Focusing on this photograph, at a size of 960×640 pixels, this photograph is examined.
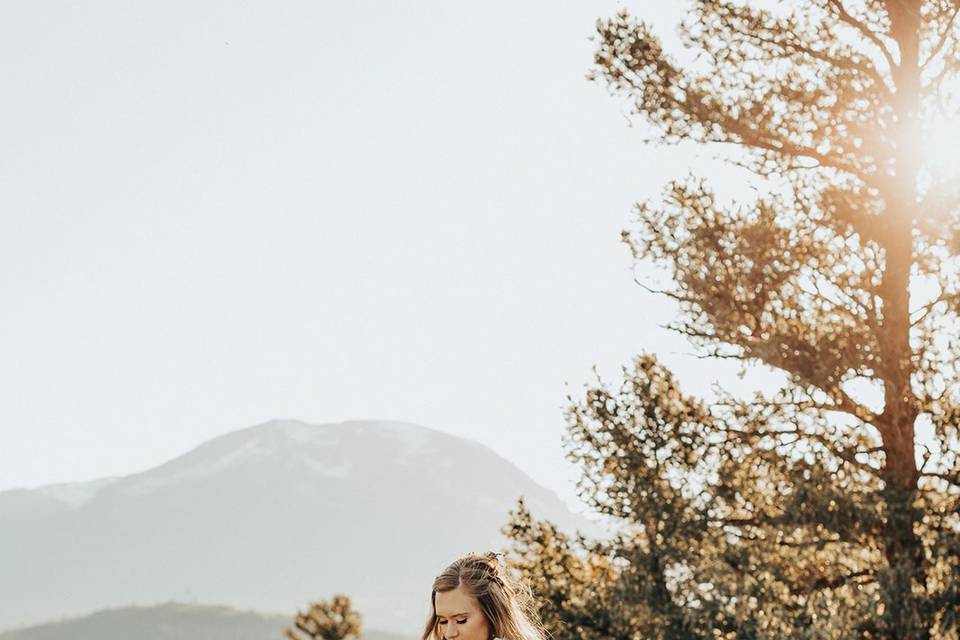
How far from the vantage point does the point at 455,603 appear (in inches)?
153

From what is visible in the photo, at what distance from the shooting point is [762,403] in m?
14.4

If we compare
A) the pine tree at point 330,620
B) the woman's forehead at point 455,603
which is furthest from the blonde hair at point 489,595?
the pine tree at point 330,620

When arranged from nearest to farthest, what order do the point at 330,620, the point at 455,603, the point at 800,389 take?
the point at 455,603, the point at 800,389, the point at 330,620

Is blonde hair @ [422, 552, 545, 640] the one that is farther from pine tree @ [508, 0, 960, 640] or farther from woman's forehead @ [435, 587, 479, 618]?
pine tree @ [508, 0, 960, 640]

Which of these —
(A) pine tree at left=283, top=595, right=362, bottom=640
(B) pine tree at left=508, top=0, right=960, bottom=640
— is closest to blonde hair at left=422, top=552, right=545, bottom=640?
(B) pine tree at left=508, top=0, right=960, bottom=640

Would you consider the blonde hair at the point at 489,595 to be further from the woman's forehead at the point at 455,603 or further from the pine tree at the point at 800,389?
the pine tree at the point at 800,389

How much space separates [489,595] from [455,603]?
0.12 meters

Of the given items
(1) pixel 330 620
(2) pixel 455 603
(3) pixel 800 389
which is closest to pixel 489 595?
(2) pixel 455 603

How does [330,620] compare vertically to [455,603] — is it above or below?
above

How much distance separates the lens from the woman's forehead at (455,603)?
3877 millimetres

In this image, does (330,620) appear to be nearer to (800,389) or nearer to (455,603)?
(800,389)

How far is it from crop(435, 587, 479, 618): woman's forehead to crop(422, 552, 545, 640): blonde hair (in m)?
0.01

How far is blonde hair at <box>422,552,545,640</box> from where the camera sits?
391 cm

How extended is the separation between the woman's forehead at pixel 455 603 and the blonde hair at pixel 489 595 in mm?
14
